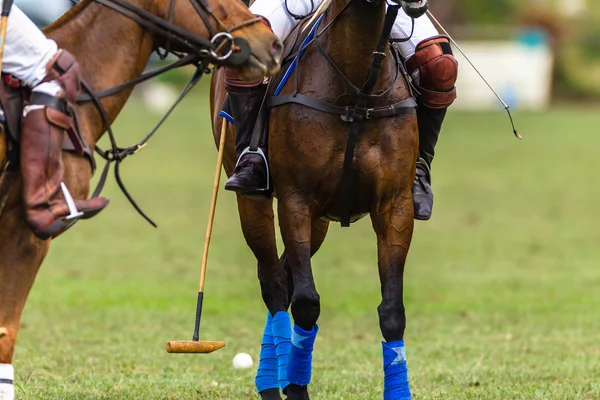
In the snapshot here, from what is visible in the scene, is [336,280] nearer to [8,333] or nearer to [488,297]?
[488,297]

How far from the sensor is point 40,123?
5590mm

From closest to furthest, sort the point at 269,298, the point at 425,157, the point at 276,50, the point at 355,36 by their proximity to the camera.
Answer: the point at 276,50, the point at 355,36, the point at 425,157, the point at 269,298

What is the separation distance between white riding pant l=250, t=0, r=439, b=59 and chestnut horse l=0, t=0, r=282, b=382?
143 centimetres

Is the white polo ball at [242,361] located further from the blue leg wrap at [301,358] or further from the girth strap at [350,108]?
the girth strap at [350,108]

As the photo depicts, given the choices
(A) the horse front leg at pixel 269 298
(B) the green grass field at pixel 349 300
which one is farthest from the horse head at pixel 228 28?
(B) the green grass field at pixel 349 300

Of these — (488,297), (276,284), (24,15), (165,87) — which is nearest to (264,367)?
(276,284)

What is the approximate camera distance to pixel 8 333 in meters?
5.77

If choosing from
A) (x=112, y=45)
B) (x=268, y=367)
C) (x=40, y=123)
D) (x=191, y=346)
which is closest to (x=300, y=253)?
(x=191, y=346)

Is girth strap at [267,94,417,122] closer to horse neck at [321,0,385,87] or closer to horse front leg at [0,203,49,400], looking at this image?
→ horse neck at [321,0,385,87]

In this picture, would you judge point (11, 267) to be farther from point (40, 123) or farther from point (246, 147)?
point (246, 147)

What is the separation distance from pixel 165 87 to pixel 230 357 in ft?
146

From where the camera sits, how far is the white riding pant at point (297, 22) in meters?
7.41

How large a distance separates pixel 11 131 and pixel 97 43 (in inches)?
25.6

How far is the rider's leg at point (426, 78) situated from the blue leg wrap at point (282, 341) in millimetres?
1172
